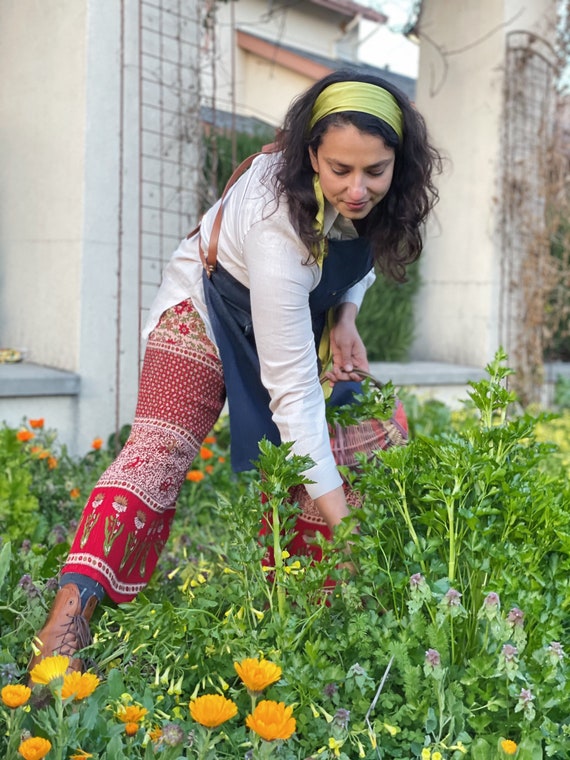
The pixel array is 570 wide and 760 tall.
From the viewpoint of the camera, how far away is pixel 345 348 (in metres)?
2.32

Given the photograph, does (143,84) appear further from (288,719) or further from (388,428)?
(288,719)

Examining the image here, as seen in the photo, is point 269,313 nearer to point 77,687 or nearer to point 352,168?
point 352,168

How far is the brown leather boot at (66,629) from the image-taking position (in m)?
1.75

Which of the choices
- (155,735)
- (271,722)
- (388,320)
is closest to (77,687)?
(155,735)

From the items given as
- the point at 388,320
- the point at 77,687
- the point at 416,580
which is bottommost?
the point at 77,687

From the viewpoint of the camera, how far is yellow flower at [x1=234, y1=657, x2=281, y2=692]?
133 cm

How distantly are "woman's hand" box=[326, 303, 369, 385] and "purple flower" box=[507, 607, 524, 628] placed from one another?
3.02 ft

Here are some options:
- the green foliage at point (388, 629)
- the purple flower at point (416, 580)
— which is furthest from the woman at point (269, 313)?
the purple flower at point (416, 580)

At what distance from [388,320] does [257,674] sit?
191 inches

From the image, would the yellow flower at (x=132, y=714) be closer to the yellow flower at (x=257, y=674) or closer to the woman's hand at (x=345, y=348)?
the yellow flower at (x=257, y=674)

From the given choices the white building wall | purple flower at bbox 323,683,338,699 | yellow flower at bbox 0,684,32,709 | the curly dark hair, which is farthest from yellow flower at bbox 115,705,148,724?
the white building wall

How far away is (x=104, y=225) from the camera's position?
391 cm

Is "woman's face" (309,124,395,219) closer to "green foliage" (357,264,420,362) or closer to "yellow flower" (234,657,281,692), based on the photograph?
"yellow flower" (234,657,281,692)

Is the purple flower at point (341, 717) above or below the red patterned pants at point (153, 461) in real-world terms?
below
